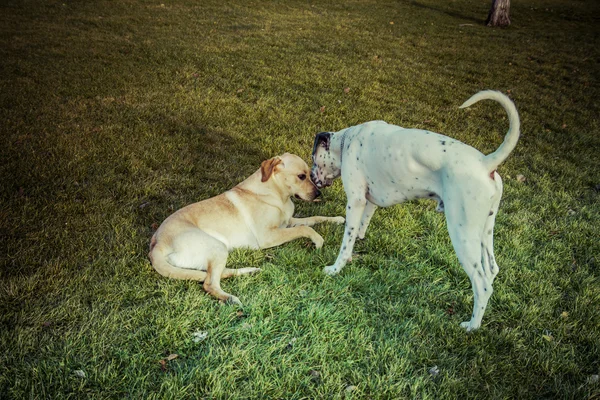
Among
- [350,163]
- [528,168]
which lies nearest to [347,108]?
[528,168]

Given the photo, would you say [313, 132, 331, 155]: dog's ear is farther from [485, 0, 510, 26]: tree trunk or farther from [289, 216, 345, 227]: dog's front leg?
[485, 0, 510, 26]: tree trunk

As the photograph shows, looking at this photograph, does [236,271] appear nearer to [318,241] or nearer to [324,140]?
[318,241]

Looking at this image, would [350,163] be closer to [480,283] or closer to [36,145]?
[480,283]

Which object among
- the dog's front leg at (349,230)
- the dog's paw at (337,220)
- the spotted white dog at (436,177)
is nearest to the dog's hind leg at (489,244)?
the spotted white dog at (436,177)

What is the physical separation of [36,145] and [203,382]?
215 inches

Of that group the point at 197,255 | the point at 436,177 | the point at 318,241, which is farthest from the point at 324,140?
the point at 197,255

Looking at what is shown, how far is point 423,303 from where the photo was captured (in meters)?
3.96

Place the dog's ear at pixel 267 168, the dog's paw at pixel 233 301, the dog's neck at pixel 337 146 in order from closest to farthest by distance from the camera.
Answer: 1. the dog's paw at pixel 233 301
2. the dog's neck at pixel 337 146
3. the dog's ear at pixel 267 168

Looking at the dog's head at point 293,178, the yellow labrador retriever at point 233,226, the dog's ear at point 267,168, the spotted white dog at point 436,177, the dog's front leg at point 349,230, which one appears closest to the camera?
the spotted white dog at point 436,177

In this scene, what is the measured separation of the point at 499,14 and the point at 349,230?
18688 mm

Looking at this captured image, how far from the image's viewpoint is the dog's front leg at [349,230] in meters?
4.19

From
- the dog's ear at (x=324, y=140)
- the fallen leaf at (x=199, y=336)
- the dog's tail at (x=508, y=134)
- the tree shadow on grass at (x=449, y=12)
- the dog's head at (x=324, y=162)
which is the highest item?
the tree shadow on grass at (x=449, y=12)

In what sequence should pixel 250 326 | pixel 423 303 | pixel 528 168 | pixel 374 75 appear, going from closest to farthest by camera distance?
pixel 250 326 → pixel 423 303 → pixel 528 168 → pixel 374 75

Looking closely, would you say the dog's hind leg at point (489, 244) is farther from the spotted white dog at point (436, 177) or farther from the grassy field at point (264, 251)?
the grassy field at point (264, 251)
